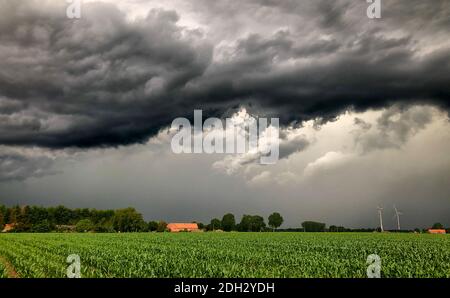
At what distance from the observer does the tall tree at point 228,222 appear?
7084 inches

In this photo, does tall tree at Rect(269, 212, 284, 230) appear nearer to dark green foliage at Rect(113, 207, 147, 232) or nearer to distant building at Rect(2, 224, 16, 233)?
dark green foliage at Rect(113, 207, 147, 232)

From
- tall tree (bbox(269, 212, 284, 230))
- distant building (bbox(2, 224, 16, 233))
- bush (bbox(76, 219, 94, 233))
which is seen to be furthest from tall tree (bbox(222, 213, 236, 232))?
distant building (bbox(2, 224, 16, 233))

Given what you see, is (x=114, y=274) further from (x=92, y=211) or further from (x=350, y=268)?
(x=92, y=211)

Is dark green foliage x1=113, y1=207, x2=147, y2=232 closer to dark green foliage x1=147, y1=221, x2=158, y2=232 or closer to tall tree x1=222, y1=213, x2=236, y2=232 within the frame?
dark green foliage x1=147, y1=221, x2=158, y2=232

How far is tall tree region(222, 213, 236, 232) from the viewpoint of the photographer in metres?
180

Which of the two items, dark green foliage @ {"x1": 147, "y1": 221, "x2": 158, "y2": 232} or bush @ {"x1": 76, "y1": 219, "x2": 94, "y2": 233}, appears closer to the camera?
bush @ {"x1": 76, "y1": 219, "x2": 94, "y2": 233}

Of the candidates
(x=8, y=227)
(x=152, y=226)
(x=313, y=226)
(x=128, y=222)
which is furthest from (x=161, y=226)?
(x=313, y=226)

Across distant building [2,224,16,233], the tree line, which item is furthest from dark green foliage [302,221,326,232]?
distant building [2,224,16,233]

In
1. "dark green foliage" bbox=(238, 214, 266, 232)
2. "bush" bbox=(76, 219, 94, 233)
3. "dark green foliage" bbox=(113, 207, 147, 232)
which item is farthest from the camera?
"dark green foliage" bbox=(238, 214, 266, 232)

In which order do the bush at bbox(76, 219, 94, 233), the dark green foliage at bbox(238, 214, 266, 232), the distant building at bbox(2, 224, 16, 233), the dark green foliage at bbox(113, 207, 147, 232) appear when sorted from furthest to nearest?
the dark green foliage at bbox(238, 214, 266, 232) → the dark green foliage at bbox(113, 207, 147, 232) → the bush at bbox(76, 219, 94, 233) → the distant building at bbox(2, 224, 16, 233)

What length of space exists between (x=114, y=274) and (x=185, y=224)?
577ft

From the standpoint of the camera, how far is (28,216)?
6275 inches

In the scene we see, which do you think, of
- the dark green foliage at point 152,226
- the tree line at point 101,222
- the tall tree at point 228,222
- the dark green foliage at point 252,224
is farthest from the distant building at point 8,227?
the dark green foliage at point 252,224
